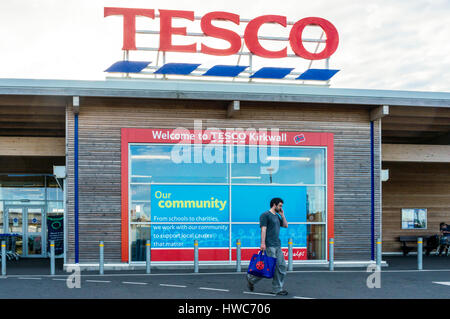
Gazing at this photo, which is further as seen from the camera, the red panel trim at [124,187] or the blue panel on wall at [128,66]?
the blue panel on wall at [128,66]

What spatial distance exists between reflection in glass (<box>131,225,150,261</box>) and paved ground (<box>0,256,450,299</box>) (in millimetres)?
758

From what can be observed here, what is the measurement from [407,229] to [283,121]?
8.47 metres

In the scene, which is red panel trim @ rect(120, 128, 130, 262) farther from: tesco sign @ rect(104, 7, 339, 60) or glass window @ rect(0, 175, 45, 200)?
glass window @ rect(0, 175, 45, 200)

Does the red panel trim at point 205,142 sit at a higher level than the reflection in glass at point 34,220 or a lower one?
higher

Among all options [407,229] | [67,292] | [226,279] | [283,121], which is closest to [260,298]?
[226,279]

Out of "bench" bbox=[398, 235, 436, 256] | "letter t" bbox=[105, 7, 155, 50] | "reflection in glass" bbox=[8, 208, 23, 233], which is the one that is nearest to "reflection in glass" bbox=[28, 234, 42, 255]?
"reflection in glass" bbox=[8, 208, 23, 233]

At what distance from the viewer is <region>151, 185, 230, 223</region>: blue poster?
45.3 feet

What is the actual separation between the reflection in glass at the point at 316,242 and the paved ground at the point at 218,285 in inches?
33.6

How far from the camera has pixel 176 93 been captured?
13102 mm

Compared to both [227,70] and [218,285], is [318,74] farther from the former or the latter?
[218,285]

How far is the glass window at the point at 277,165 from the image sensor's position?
14156 mm

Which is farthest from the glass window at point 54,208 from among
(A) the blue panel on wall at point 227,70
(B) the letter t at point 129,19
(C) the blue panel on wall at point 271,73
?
(C) the blue panel on wall at point 271,73

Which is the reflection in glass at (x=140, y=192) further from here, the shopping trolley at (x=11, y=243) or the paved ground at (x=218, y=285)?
the shopping trolley at (x=11, y=243)

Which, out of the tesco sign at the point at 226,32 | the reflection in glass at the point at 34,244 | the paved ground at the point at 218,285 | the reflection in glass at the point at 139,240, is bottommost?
the reflection in glass at the point at 34,244
